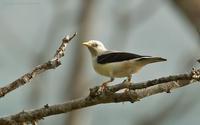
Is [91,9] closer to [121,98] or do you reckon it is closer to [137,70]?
[137,70]

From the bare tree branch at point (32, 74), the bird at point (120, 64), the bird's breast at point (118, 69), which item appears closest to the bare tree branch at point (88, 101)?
the bare tree branch at point (32, 74)

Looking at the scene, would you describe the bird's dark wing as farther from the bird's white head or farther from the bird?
the bird's white head

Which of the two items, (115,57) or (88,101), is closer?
(88,101)

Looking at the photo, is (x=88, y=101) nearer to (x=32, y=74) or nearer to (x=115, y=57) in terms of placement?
(x=32, y=74)

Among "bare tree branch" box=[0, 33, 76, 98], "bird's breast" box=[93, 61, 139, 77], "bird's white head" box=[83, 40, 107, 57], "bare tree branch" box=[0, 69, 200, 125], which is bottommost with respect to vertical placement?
"bare tree branch" box=[0, 69, 200, 125]

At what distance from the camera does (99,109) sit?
886cm

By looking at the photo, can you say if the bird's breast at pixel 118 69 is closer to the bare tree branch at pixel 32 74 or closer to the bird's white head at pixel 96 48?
the bird's white head at pixel 96 48

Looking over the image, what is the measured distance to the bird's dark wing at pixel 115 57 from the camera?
355cm

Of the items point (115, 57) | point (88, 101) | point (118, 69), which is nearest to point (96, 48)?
point (115, 57)

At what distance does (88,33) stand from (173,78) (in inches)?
188

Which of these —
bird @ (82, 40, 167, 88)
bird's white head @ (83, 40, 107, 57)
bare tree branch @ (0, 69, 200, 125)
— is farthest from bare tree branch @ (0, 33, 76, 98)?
bird's white head @ (83, 40, 107, 57)

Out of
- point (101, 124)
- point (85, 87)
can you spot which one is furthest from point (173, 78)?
point (101, 124)

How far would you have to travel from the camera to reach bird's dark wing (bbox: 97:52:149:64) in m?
3.55

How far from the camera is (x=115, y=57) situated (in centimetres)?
372
